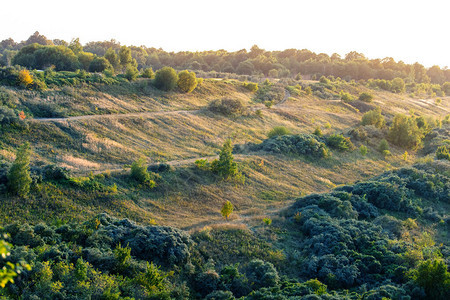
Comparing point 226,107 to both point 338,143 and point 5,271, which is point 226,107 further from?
point 5,271

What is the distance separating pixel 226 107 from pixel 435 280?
33.4 metres

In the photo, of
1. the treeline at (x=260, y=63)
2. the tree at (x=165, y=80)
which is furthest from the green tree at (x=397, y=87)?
the tree at (x=165, y=80)

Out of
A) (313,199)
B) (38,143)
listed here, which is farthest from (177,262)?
(38,143)

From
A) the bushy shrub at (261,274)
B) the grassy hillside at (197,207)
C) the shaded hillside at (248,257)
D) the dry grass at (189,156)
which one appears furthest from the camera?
the dry grass at (189,156)

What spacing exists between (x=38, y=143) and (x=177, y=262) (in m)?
15.0

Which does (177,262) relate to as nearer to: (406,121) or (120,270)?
(120,270)

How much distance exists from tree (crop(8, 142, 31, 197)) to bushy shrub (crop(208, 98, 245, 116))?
2910cm

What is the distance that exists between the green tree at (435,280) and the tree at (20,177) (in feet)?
60.6

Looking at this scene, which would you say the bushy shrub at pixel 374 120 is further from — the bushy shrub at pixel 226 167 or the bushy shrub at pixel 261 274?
the bushy shrub at pixel 261 274

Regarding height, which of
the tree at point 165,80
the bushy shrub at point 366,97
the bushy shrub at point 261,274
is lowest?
the bushy shrub at point 261,274

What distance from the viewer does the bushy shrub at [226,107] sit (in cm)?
4517

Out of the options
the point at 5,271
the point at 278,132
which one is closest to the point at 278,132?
the point at 278,132

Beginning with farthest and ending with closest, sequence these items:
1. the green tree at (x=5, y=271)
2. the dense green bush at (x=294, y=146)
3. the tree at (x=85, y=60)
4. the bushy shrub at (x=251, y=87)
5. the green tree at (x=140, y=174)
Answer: the bushy shrub at (x=251, y=87), the tree at (x=85, y=60), the dense green bush at (x=294, y=146), the green tree at (x=140, y=174), the green tree at (x=5, y=271)

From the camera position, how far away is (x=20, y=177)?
1741 cm
